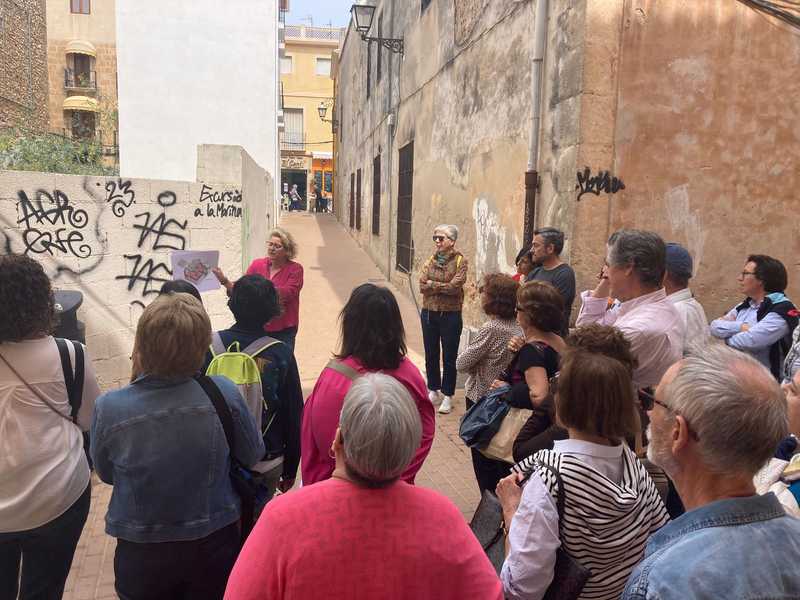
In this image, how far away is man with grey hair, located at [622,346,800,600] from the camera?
1.03 m

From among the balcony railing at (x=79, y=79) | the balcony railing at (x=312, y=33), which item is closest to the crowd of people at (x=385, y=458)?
the balcony railing at (x=79, y=79)

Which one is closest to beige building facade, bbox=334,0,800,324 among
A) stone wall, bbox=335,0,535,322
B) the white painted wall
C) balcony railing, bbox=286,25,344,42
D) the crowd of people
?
stone wall, bbox=335,0,535,322

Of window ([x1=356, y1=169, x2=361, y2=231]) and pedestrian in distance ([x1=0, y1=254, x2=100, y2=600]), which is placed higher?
window ([x1=356, y1=169, x2=361, y2=231])

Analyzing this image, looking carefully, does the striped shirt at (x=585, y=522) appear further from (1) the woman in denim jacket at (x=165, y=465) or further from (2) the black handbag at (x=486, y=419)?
(1) the woman in denim jacket at (x=165, y=465)

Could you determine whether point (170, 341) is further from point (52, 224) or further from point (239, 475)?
point (52, 224)

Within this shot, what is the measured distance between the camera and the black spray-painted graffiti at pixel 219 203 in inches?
239

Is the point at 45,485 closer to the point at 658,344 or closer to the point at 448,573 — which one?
the point at 448,573

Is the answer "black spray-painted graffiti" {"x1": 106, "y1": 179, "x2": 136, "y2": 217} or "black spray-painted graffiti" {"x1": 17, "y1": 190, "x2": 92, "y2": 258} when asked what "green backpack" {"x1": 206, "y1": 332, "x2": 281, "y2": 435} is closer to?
"black spray-painted graffiti" {"x1": 17, "y1": 190, "x2": 92, "y2": 258}

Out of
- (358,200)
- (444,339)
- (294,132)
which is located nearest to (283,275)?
(444,339)

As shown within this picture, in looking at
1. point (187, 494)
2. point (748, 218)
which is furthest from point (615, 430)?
point (748, 218)

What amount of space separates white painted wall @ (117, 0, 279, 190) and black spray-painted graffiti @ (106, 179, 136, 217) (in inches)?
394

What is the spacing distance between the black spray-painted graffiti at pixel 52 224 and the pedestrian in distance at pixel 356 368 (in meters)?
3.87

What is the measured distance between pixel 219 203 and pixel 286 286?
72.7 inches

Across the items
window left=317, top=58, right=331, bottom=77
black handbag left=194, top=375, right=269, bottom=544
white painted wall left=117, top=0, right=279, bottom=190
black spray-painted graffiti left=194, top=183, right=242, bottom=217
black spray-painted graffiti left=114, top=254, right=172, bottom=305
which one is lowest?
black handbag left=194, top=375, right=269, bottom=544
